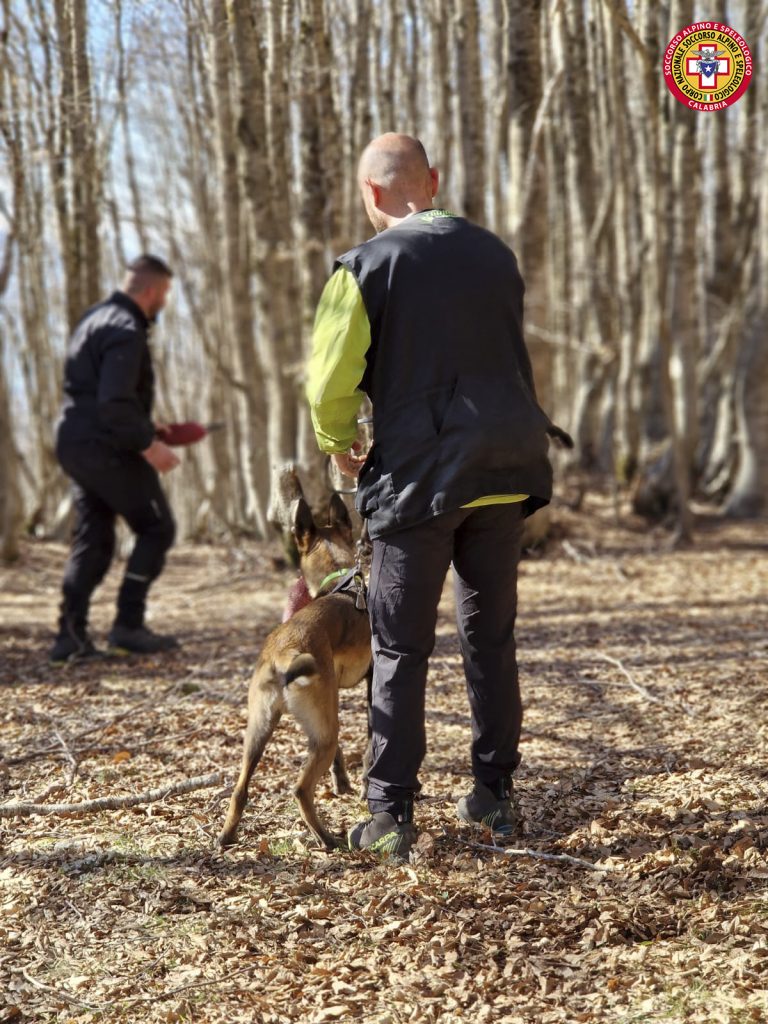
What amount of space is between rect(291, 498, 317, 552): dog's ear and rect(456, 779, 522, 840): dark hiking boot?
1335 mm

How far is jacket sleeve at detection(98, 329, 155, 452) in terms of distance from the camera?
6.27m

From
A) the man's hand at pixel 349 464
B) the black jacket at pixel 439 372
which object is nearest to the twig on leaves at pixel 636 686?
the black jacket at pixel 439 372

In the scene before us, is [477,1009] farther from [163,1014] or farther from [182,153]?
[182,153]

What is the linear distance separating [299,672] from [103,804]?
122 cm

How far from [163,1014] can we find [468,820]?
1394 mm

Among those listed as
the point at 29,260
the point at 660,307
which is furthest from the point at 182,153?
the point at 660,307

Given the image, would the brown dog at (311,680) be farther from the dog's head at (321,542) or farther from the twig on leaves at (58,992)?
the twig on leaves at (58,992)

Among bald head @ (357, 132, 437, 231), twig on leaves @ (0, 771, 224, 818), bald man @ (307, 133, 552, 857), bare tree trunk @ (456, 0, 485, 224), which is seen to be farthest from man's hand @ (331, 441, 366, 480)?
bare tree trunk @ (456, 0, 485, 224)

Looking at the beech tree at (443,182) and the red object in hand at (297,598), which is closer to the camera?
the red object in hand at (297,598)

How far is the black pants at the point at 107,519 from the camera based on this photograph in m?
6.45

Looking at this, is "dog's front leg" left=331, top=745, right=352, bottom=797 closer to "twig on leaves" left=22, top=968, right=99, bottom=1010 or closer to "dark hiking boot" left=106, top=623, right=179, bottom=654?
"twig on leaves" left=22, top=968, right=99, bottom=1010

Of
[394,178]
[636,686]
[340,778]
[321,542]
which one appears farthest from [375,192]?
[636,686]

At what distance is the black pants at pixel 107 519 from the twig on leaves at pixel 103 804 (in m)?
2.66

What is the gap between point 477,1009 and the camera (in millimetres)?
2678
